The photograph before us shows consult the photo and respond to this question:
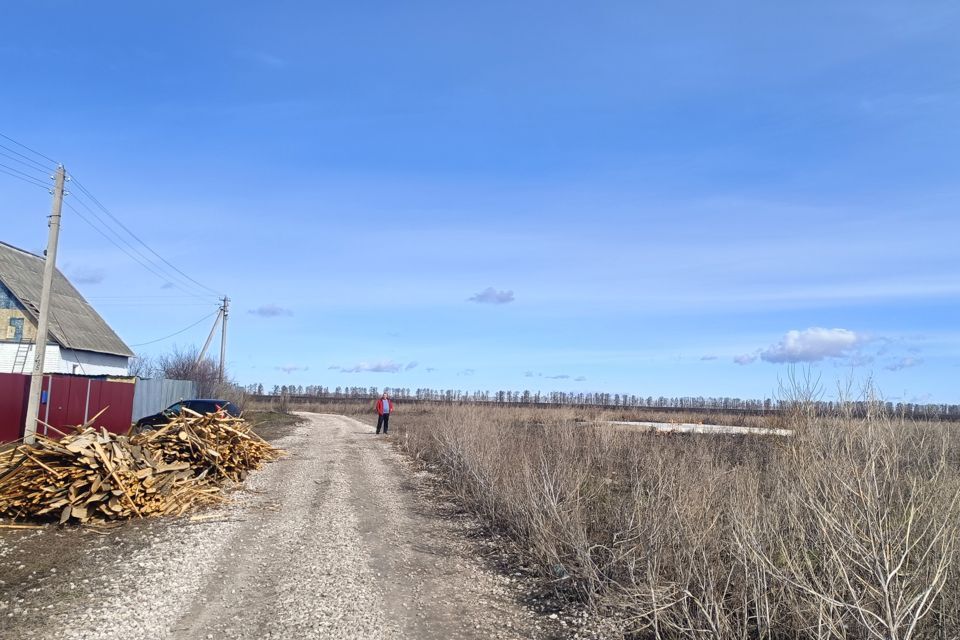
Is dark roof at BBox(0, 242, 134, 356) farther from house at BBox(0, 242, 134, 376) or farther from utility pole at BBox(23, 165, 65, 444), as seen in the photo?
utility pole at BBox(23, 165, 65, 444)

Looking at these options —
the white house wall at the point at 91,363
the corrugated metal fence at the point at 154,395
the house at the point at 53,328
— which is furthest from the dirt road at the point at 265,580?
the white house wall at the point at 91,363

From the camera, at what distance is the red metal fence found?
1975 cm

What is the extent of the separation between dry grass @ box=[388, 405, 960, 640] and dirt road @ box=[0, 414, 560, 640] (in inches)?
35.3

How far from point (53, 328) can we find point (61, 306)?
13.4ft

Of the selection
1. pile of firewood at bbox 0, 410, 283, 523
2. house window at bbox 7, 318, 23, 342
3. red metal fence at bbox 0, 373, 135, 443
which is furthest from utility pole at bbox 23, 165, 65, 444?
house window at bbox 7, 318, 23, 342

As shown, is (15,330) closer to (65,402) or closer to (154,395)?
(154,395)

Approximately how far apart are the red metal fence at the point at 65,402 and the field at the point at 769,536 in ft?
46.0

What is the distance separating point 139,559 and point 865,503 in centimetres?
785

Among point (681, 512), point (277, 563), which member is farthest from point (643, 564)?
point (277, 563)

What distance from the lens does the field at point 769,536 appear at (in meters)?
4.25

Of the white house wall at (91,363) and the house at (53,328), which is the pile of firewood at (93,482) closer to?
the house at (53,328)

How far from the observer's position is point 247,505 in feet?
40.7

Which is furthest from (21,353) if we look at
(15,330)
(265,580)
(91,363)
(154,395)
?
(265,580)

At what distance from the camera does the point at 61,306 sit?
33906 millimetres
